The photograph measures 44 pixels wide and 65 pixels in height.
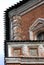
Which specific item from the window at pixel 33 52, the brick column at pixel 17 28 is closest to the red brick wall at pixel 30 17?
the brick column at pixel 17 28

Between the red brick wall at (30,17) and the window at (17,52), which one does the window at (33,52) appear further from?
the red brick wall at (30,17)

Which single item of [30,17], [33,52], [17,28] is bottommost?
[33,52]

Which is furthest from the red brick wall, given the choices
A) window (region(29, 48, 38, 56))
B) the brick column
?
window (region(29, 48, 38, 56))

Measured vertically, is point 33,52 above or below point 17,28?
below

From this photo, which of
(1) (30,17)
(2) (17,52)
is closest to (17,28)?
(1) (30,17)

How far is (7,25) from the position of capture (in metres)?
27.8

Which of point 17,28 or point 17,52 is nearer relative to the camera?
point 17,52

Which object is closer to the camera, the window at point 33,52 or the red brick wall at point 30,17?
the window at point 33,52

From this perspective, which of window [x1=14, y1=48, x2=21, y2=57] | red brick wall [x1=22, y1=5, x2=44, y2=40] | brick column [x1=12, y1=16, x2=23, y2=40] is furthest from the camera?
red brick wall [x1=22, y1=5, x2=44, y2=40]

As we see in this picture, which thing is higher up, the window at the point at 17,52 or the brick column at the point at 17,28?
the brick column at the point at 17,28

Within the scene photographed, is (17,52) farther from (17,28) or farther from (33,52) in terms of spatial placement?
(17,28)

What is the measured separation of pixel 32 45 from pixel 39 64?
3.68 ft

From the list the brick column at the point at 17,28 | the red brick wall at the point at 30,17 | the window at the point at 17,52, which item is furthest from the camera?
the red brick wall at the point at 30,17

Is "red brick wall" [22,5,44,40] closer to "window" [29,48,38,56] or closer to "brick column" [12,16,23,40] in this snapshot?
"brick column" [12,16,23,40]
